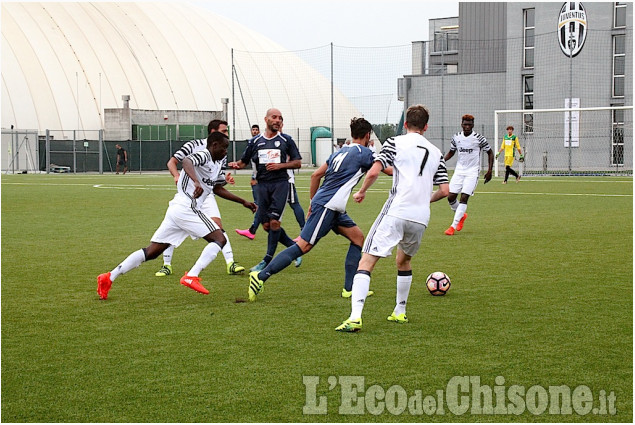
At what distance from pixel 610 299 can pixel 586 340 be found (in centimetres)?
193

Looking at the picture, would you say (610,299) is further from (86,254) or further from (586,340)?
(86,254)

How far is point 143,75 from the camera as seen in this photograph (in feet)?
211

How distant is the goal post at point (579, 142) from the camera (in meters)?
41.2

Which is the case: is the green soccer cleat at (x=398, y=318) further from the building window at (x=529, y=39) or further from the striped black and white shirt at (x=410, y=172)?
the building window at (x=529, y=39)

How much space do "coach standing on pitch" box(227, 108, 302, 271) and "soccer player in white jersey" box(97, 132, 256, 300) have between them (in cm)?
157

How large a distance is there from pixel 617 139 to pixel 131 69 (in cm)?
3623

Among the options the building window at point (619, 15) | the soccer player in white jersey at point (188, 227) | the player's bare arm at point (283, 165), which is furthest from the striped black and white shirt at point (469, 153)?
the building window at point (619, 15)

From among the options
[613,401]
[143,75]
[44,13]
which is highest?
[44,13]

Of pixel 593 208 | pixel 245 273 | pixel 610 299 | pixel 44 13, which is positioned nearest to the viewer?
pixel 610 299

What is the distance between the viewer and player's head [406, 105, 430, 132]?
7281 millimetres

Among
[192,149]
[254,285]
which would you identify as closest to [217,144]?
[192,149]

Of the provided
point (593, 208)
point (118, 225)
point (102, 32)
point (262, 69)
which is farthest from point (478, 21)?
point (118, 225)

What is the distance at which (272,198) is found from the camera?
36.3 feet

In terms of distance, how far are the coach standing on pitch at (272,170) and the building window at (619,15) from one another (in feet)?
118
